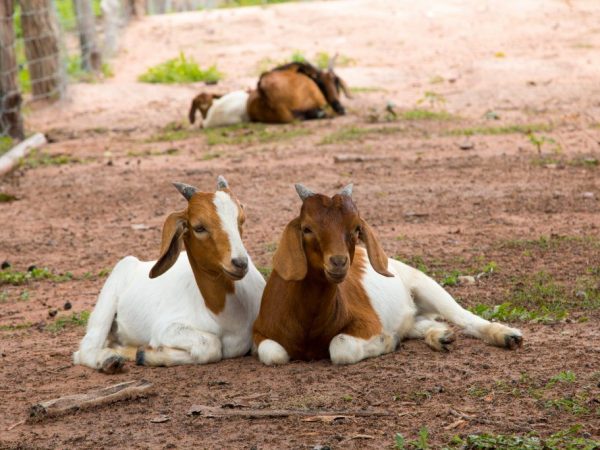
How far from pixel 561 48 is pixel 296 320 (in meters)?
15.1

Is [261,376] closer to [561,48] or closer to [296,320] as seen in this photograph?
[296,320]

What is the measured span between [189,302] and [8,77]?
9365 mm

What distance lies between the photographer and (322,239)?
5.84m

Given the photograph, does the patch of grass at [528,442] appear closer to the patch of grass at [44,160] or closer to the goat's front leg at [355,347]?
the goat's front leg at [355,347]

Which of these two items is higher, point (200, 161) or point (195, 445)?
point (195, 445)

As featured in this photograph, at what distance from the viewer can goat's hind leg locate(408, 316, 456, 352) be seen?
6301 millimetres

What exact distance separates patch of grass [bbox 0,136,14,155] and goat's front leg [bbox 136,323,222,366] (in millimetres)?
8700

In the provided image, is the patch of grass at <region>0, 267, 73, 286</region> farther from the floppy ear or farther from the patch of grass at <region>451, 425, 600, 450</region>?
the patch of grass at <region>451, 425, 600, 450</region>

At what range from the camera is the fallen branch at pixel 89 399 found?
545cm

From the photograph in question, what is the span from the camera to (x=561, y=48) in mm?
20219

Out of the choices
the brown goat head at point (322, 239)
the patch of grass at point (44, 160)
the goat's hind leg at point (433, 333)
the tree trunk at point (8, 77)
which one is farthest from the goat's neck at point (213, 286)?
the tree trunk at point (8, 77)

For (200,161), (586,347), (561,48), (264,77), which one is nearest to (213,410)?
(586,347)

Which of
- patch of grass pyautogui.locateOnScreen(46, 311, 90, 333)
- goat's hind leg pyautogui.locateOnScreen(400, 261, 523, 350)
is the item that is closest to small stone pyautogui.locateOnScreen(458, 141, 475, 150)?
goat's hind leg pyautogui.locateOnScreen(400, 261, 523, 350)

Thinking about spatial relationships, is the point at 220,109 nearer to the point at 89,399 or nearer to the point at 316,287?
the point at 316,287
